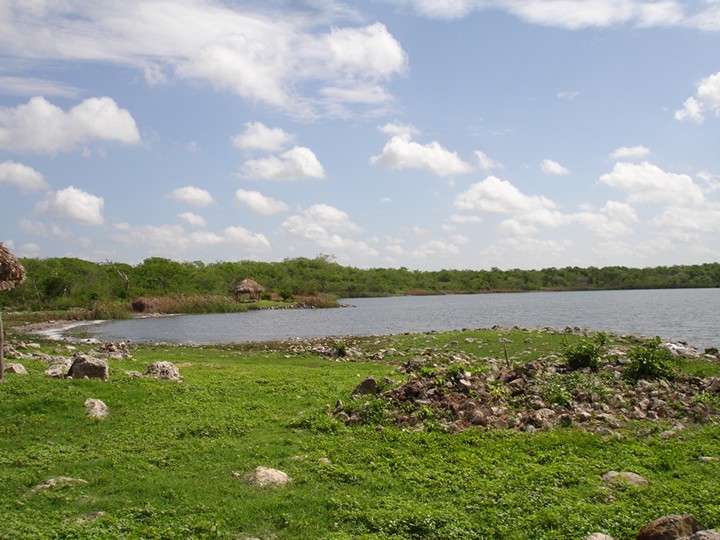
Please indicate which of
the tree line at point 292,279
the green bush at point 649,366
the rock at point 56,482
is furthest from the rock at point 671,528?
the tree line at point 292,279

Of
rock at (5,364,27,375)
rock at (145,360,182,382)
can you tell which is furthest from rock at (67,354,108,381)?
rock at (145,360,182,382)

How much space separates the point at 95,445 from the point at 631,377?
1374 centimetres

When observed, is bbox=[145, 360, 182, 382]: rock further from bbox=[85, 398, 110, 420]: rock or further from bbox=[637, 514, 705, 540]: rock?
bbox=[637, 514, 705, 540]: rock

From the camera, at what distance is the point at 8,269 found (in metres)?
14.7

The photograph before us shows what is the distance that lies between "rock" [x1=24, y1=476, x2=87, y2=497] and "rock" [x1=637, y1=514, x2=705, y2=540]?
314 inches

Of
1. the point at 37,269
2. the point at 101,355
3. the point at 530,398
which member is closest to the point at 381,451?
the point at 530,398

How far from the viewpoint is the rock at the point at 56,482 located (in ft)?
27.6

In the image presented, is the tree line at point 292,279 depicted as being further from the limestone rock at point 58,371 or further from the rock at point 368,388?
the rock at point 368,388

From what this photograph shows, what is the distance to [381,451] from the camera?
10.2 m

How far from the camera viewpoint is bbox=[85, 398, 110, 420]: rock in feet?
39.3

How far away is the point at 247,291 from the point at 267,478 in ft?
301

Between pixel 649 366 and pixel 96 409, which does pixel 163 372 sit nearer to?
Answer: pixel 96 409

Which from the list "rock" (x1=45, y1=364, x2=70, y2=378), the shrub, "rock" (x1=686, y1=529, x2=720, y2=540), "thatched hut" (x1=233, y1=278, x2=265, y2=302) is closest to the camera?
"rock" (x1=686, y1=529, x2=720, y2=540)

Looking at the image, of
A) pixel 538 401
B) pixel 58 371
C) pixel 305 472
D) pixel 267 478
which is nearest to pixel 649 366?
pixel 538 401
